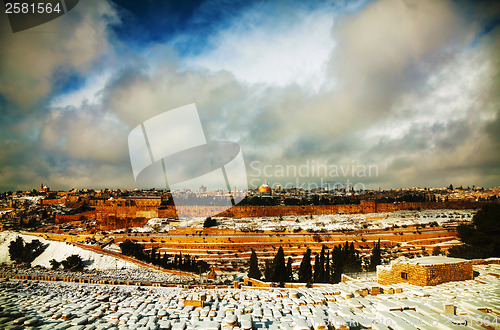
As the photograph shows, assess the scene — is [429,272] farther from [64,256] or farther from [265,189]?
[265,189]

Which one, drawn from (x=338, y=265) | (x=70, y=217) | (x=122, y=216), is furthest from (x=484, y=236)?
(x=70, y=217)

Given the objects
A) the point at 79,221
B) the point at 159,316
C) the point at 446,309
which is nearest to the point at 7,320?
the point at 159,316

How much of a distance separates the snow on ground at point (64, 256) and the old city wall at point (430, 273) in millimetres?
16360

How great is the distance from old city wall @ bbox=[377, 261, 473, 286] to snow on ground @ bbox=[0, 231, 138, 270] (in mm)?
16360

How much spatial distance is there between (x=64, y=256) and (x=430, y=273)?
24.6 meters

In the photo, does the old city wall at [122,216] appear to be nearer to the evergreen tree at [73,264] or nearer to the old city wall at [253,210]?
the old city wall at [253,210]

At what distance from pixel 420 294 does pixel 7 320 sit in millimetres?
6823

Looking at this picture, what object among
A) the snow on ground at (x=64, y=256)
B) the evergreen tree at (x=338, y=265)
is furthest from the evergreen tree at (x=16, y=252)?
the evergreen tree at (x=338, y=265)

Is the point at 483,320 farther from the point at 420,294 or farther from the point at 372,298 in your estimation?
the point at 372,298

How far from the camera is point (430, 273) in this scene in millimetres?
6469

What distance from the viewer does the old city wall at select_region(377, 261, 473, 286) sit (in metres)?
6.49

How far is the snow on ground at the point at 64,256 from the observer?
1919cm

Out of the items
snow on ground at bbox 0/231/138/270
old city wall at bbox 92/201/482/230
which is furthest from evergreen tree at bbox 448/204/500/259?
old city wall at bbox 92/201/482/230

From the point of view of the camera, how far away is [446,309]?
3947 millimetres
